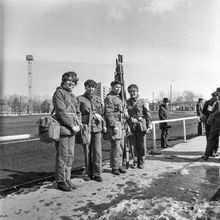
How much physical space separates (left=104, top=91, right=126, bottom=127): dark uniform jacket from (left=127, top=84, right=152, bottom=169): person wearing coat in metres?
0.47

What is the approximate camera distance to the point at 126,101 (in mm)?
5668

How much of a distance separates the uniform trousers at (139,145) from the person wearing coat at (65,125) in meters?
1.78

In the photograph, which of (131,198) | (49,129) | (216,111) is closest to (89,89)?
(49,129)

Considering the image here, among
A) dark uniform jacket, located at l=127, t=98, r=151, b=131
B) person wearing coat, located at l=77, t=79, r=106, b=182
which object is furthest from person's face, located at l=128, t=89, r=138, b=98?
person wearing coat, located at l=77, t=79, r=106, b=182

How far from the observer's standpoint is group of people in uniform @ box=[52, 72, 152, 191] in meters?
3.95

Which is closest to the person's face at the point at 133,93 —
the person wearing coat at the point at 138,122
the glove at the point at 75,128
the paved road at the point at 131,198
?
the person wearing coat at the point at 138,122

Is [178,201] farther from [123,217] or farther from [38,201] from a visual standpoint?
[38,201]

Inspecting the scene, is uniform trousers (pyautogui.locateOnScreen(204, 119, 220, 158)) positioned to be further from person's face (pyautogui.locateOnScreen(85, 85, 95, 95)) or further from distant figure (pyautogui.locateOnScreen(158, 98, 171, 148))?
person's face (pyautogui.locateOnScreen(85, 85, 95, 95))

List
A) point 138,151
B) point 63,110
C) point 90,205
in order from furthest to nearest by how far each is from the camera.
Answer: point 138,151
point 63,110
point 90,205

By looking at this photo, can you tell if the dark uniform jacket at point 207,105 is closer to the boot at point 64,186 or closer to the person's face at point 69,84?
the person's face at point 69,84

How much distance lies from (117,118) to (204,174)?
1.97 meters

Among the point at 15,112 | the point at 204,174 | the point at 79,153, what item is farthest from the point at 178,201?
the point at 15,112

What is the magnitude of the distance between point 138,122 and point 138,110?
27 cm

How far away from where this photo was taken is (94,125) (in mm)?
4535
